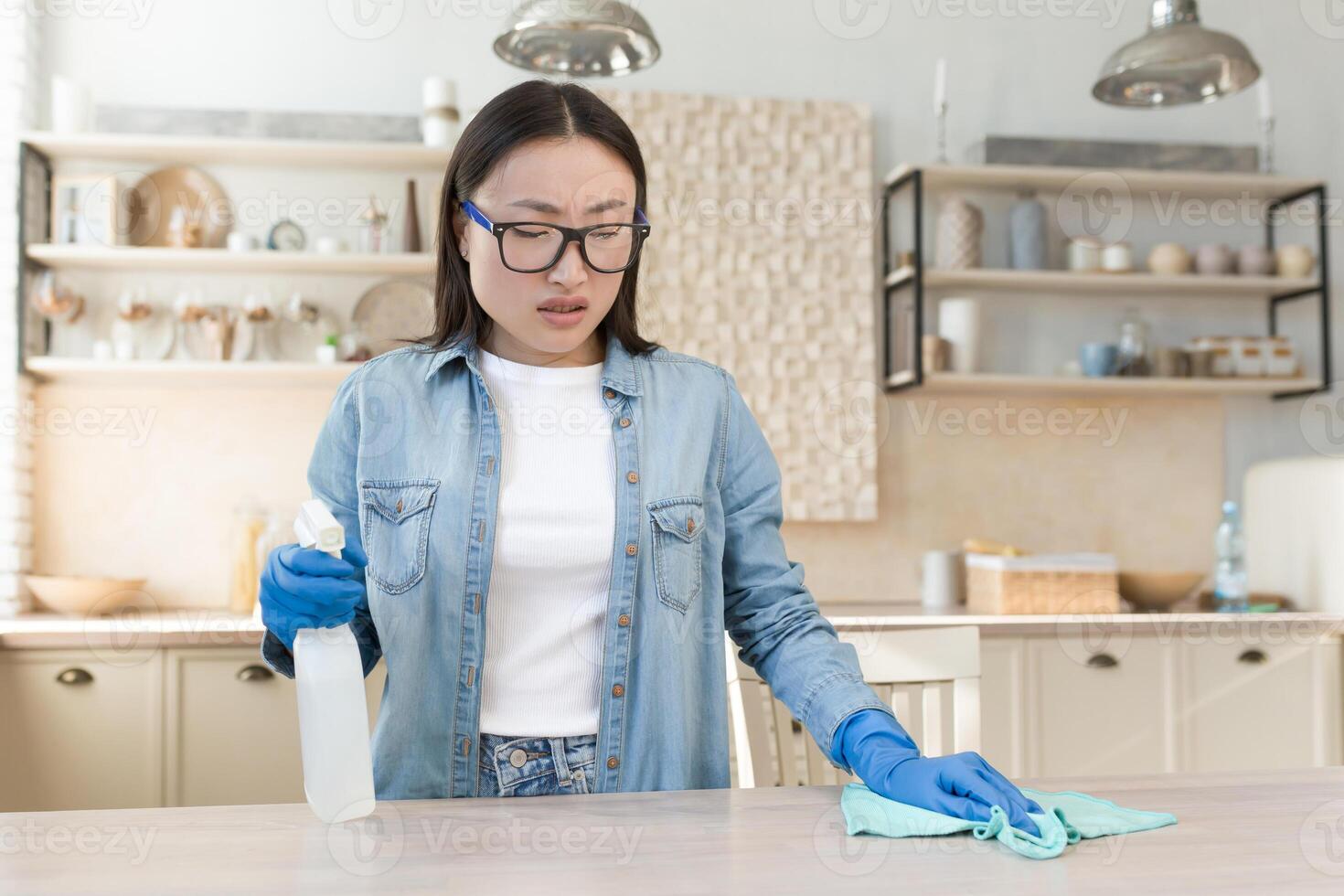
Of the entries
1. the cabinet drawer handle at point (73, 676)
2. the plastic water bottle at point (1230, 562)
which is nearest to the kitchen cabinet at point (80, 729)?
the cabinet drawer handle at point (73, 676)

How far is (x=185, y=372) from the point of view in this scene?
9.82 ft

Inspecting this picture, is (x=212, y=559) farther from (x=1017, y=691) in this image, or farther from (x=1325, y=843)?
(x=1325, y=843)

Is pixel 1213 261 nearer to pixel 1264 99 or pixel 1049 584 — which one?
pixel 1264 99

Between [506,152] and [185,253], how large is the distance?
81.0 inches

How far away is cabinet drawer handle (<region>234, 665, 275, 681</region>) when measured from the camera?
102 inches

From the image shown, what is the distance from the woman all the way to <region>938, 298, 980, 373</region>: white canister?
80.6 inches

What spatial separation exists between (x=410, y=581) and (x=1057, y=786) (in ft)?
2.26

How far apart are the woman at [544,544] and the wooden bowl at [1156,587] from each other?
6.91ft

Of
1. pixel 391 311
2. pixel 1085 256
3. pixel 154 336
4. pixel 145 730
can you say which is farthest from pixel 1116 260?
pixel 145 730

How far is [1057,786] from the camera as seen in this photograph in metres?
1.18

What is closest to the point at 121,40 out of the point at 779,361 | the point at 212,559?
the point at 212,559

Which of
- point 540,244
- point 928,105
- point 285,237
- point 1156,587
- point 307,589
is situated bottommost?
point 1156,587

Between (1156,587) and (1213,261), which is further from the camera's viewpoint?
(1213,261)

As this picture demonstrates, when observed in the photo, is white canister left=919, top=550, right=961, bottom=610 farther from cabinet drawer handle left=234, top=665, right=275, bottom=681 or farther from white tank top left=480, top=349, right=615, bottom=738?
white tank top left=480, top=349, right=615, bottom=738
